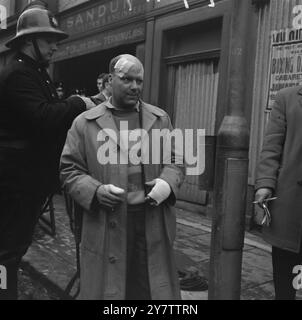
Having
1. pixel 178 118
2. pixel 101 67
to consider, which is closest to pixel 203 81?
pixel 178 118

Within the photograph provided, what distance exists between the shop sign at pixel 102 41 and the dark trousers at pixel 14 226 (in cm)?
661

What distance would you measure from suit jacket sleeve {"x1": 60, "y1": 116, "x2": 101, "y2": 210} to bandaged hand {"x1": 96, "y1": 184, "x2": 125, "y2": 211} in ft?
0.21

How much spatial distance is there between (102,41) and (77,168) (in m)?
8.35

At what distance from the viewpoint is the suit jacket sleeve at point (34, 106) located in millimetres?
2941

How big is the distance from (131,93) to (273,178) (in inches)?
41.0

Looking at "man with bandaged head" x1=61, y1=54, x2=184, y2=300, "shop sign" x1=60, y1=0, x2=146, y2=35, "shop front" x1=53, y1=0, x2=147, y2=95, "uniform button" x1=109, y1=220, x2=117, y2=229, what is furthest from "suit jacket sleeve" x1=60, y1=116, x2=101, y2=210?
"shop sign" x1=60, y1=0, x2=146, y2=35

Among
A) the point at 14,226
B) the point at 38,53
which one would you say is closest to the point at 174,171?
the point at 14,226

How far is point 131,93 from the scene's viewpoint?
271 cm

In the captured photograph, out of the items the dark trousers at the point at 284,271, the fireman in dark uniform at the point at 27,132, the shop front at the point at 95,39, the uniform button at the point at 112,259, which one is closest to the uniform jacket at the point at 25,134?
the fireman in dark uniform at the point at 27,132

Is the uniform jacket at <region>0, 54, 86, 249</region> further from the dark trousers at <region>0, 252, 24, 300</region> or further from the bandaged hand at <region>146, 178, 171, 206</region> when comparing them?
the bandaged hand at <region>146, 178, 171, 206</region>

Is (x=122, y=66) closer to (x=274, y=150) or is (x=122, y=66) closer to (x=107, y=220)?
(x=107, y=220)

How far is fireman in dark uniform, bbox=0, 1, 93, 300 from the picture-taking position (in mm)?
2979

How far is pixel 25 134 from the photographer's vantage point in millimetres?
3074

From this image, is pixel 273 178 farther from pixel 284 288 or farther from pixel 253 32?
pixel 253 32
